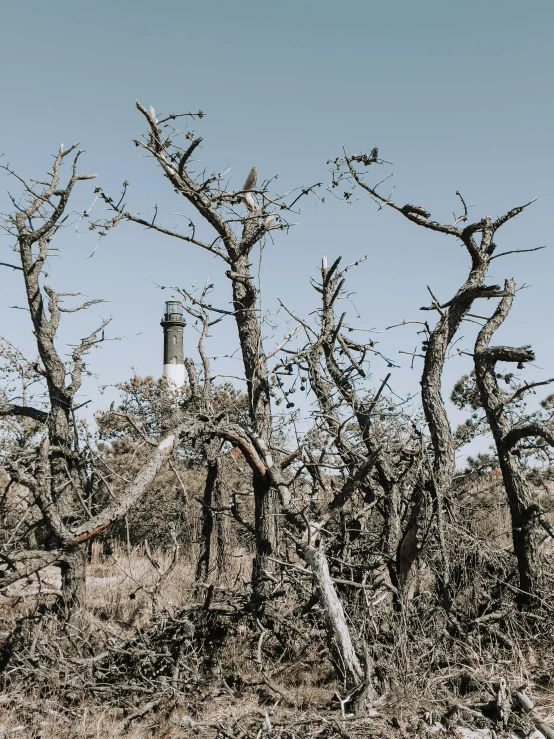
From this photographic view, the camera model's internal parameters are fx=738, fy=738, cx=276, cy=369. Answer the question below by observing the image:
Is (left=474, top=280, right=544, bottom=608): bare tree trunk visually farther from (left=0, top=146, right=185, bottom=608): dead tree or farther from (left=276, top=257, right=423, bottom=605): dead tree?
(left=0, top=146, right=185, bottom=608): dead tree

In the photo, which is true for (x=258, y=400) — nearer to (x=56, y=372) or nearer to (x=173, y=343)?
(x=56, y=372)

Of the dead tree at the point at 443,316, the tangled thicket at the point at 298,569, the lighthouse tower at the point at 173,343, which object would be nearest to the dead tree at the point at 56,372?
the tangled thicket at the point at 298,569

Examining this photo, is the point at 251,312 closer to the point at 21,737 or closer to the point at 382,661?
the point at 382,661

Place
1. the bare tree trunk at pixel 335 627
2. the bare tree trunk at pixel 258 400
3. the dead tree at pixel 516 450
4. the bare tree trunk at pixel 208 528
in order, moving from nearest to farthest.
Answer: the bare tree trunk at pixel 335 627 → the dead tree at pixel 516 450 → the bare tree trunk at pixel 258 400 → the bare tree trunk at pixel 208 528

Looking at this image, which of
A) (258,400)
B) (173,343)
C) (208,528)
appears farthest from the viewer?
(173,343)

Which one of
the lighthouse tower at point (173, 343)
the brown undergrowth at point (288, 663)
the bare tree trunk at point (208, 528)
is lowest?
the brown undergrowth at point (288, 663)

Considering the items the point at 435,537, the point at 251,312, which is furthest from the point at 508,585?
the point at 251,312

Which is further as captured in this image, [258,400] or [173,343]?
[173,343]

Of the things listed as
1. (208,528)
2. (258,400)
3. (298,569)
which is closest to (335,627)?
(298,569)

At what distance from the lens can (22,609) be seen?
9156 millimetres

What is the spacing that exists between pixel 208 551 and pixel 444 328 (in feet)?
15.2

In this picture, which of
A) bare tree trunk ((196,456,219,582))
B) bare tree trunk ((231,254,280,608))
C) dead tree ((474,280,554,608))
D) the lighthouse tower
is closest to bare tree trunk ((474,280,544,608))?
dead tree ((474,280,554,608))

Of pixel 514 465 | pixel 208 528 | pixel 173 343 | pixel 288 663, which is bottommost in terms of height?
pixel 288 663

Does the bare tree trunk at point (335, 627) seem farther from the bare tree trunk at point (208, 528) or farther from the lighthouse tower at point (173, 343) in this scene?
the lighthouse tower at point (173, 343)
